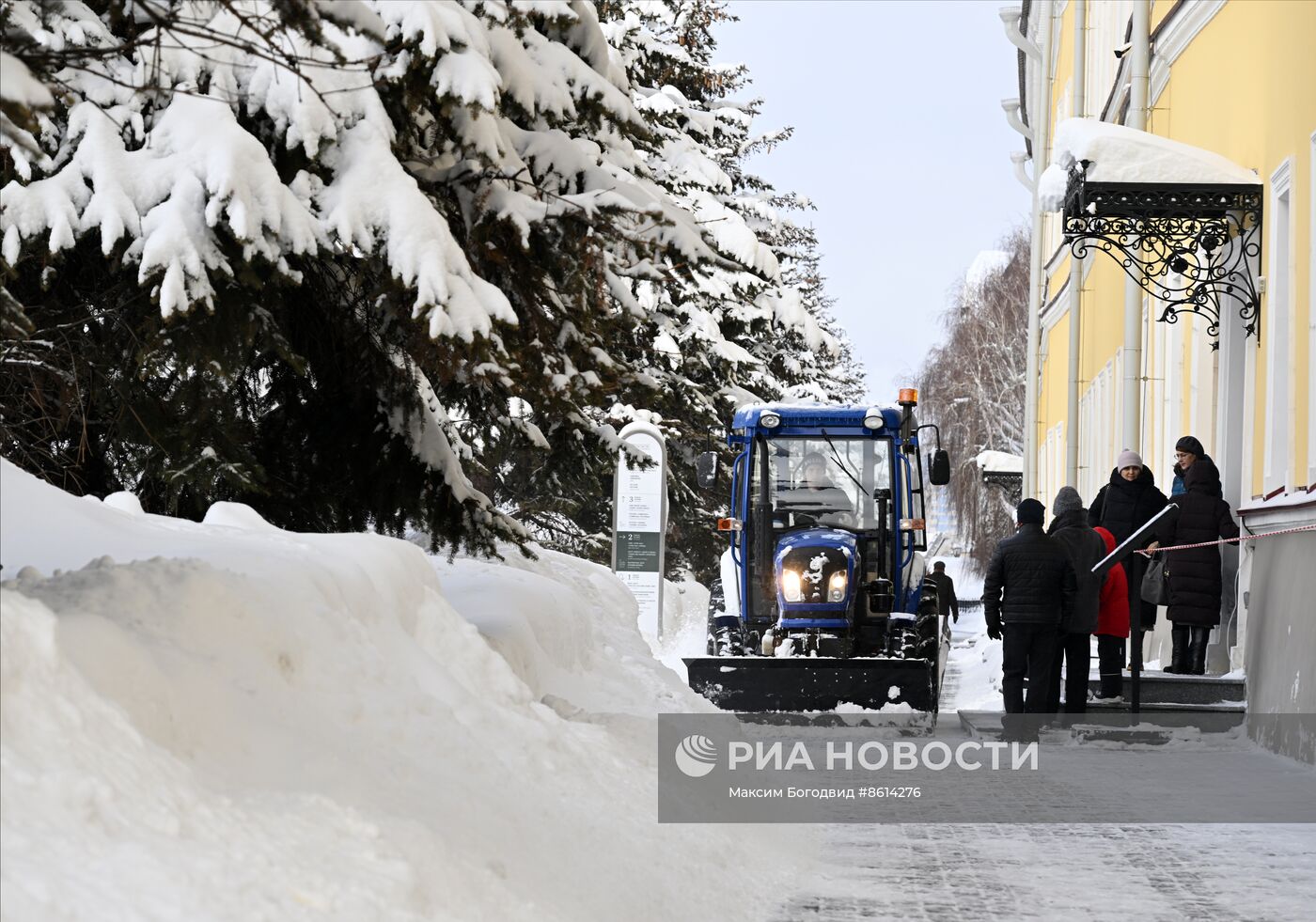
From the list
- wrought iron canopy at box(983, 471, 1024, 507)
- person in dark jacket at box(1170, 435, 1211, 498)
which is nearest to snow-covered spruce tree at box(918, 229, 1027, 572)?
wrought iron canopy at box(983, 471, 1024, 507)

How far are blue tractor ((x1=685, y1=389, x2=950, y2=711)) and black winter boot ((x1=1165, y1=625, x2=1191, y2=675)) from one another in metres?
1.88

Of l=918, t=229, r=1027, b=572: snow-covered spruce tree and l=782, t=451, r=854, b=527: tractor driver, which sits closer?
l=782, t=451, r=854, b=527: tractor driver

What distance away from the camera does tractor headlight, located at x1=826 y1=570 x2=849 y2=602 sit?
14.9 metres

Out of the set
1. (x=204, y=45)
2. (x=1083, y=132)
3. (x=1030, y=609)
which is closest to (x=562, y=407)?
(x=204, y=45)

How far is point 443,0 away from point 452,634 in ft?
7.97

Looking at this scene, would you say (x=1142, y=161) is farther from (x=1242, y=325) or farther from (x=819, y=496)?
(x=819, y=496)

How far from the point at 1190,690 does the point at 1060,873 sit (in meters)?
7.01

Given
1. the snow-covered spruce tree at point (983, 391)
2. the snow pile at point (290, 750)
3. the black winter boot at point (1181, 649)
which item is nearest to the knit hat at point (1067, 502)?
the black winter boot at point (1181, 649)

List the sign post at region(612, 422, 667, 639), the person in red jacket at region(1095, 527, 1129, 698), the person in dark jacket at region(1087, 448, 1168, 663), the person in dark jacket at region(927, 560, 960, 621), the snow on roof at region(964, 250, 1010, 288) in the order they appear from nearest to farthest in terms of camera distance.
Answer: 1. the person in red jacket at region(1095, 527, 1129, 698)
2. the person in dark jacket at region(1087, 448, 1168, 663)
3. the sign post at region(612, 422, 667, 639)
4. the person in dark jacket at region(927, 560, 960, 621)
5. the snow on roof at region(964, 250, 1010, 288)

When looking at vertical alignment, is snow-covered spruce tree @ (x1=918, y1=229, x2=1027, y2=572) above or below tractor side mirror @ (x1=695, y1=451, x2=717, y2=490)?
above

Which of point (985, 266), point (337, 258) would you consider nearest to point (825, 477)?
point (337, 258)

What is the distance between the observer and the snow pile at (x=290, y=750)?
3498 millimetres

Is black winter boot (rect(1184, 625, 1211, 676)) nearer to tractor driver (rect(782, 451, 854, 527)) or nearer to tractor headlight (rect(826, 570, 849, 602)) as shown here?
tractor headlight (rect(826, 570, 849, 602))

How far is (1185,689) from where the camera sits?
13.7 meters
